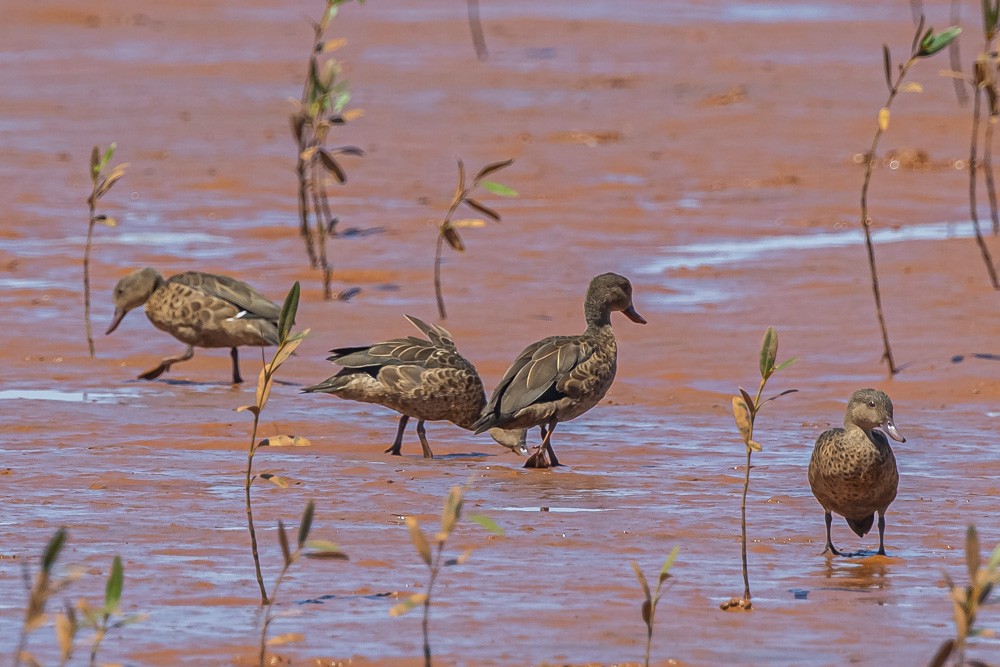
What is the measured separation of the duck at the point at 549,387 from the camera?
27.0 feet

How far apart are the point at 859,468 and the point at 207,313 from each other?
4.99 m

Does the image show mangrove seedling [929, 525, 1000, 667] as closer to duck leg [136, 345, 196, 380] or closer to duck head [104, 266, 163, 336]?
duck leg [136, 345, 196, 380]

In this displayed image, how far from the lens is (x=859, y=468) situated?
21.7 feet

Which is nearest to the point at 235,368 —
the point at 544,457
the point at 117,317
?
the point at 117,317

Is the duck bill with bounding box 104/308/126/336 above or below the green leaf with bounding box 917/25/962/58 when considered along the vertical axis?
below

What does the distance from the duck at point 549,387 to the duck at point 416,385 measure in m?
0.18

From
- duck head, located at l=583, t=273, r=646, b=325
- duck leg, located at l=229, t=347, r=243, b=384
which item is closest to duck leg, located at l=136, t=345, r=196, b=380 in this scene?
duck leg, located at l=229, t=347, r=243, b=384

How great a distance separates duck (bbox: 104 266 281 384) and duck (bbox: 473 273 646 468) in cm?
228

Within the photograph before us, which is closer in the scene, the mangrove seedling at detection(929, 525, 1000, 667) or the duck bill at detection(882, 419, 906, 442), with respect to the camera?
the mangrove seedling at detection(929, 525, 1000, 667)

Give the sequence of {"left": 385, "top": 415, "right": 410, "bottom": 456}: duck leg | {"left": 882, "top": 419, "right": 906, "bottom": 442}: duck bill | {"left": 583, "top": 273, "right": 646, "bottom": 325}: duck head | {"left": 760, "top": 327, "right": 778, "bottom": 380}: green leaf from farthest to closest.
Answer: {"left": 583, "top": 273, "right": 646, "bottom": 325}: duck head
{"left": 385, "top": 415, "right": 410, "bottom": 456}: duck leg
{"left": 882, "top": 419, "right": 906, "bottom": 442}: duck bill
{"left": 760, "top": 327, "right": 778, "bottom": 380}: green leaf

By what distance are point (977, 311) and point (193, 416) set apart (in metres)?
5.62

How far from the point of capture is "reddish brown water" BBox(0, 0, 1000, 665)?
569 cm

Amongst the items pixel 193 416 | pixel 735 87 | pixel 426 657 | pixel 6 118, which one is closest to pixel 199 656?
pixel 426 657

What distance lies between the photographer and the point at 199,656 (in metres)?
5.03
